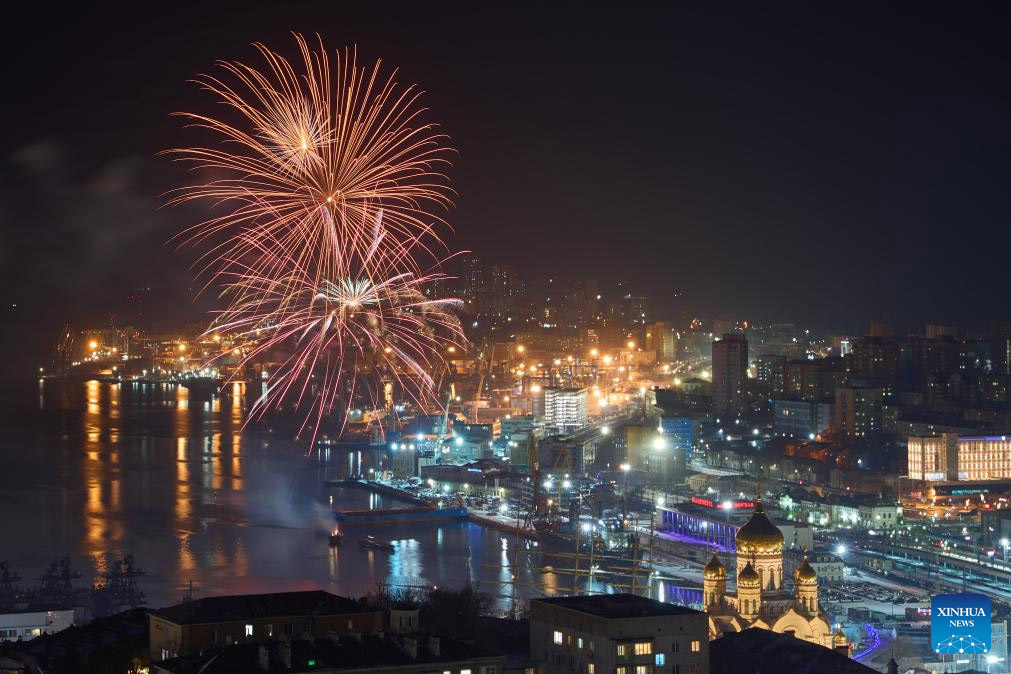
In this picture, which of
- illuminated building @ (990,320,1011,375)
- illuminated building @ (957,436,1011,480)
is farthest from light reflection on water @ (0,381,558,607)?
illuminated building @ (990,320,1011,375)

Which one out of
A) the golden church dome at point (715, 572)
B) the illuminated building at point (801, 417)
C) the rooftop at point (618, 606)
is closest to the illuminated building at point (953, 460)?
the illuminated building at point (801, 417)

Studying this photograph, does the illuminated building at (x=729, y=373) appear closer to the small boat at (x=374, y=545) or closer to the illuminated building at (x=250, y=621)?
the small boat at (x=374, y=545)

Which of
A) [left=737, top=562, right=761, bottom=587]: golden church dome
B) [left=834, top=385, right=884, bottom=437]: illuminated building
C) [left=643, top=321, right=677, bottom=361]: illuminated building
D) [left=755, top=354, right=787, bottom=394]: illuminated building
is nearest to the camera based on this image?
[left=737, top=562, right=761, bottom=587]: golden church dome

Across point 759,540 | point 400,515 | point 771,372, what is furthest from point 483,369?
point 759,540

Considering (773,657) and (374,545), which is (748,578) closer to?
(773,657)

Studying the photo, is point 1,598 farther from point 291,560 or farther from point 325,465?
point 325,465

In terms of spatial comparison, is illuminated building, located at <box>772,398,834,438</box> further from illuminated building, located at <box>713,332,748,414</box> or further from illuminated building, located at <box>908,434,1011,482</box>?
illuminated building, located at <box>908,434,1011,482</box>

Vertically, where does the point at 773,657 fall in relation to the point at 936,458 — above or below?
below
